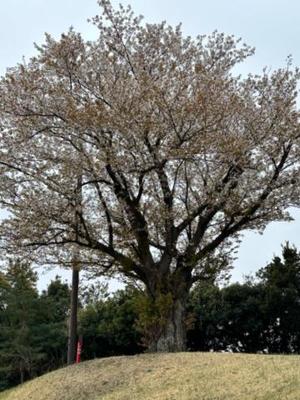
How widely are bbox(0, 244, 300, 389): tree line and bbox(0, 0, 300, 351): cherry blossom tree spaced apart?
5.68m

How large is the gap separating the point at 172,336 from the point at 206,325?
9.35 metres

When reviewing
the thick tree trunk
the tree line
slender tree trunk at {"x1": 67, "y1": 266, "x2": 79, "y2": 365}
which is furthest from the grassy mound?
the tree line

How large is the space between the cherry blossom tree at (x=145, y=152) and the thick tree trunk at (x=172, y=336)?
0.02 meters

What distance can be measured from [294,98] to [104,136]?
15.5 feet

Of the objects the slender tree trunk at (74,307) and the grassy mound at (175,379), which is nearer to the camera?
the grassy mound at (175,379)

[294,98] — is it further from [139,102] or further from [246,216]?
[139,102]

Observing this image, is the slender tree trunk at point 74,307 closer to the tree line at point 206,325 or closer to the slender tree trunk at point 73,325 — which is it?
the slender tree trunk at point 73,325

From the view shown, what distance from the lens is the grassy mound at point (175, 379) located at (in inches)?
310

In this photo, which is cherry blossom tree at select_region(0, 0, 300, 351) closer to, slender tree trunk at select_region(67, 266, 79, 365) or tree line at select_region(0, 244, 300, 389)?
slender tree trunk at select_region(67, 266, 79, 365)

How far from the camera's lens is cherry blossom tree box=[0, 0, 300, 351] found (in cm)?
1281

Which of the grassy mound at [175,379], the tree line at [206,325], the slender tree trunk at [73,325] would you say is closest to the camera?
the grassy mound at [175,379]

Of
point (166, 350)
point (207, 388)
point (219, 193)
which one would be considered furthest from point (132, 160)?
point (207, 388)

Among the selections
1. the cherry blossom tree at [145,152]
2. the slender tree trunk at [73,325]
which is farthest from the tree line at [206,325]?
the cherry blossom tree at [145,152]

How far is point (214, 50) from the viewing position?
1429 cm
